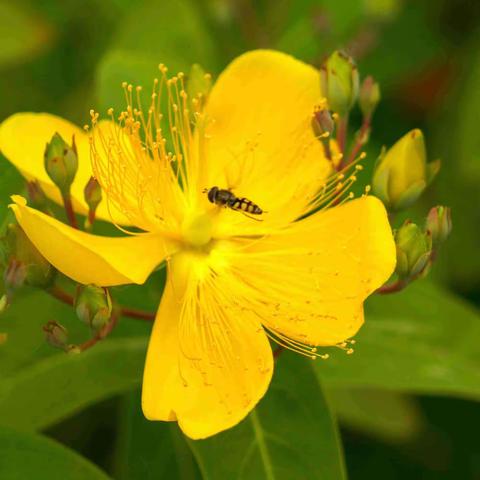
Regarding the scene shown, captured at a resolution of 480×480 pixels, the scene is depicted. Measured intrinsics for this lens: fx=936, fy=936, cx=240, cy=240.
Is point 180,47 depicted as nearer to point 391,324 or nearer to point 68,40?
point 68,40

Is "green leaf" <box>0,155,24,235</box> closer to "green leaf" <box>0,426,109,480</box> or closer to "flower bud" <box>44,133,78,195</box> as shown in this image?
"flower bud" <box>44,133,78,195</box>

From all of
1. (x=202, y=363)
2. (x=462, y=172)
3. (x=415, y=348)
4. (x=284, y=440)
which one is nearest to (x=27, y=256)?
(x=202, y=363)

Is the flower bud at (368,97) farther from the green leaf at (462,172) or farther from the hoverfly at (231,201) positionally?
the green leaf at (462,172)

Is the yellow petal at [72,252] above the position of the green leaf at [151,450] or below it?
above

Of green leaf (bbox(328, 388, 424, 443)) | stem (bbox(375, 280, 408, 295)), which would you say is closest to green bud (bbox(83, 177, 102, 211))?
stem (bbox(375, 280, 408, 295))

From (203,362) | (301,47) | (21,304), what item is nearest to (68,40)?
Result: (301,47)

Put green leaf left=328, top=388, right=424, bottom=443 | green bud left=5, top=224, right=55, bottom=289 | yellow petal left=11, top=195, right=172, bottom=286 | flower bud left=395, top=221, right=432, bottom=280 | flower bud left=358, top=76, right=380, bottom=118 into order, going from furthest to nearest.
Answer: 1. green leaf left=328, top=388, right=424, bottom=443
2. flower bud left=358, top=76, right=380, bottom=118
3. flower bud left=395, top=221, right=432, bottom=280
4. green bud left=5, top=224, right=55, bottom=289
5. yellow petal left=11, top=195, right=172, bottom=286

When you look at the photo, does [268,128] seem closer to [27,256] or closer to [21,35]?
[27,256]

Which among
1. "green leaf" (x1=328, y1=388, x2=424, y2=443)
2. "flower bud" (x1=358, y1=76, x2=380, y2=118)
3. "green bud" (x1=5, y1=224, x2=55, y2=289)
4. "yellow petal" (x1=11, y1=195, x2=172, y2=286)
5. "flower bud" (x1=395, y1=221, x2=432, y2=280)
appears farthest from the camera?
"green leaf" (x1=328, y1=388, x2=424, y2=443)

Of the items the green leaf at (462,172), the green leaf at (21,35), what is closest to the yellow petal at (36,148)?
the green leaf at (21,35)
